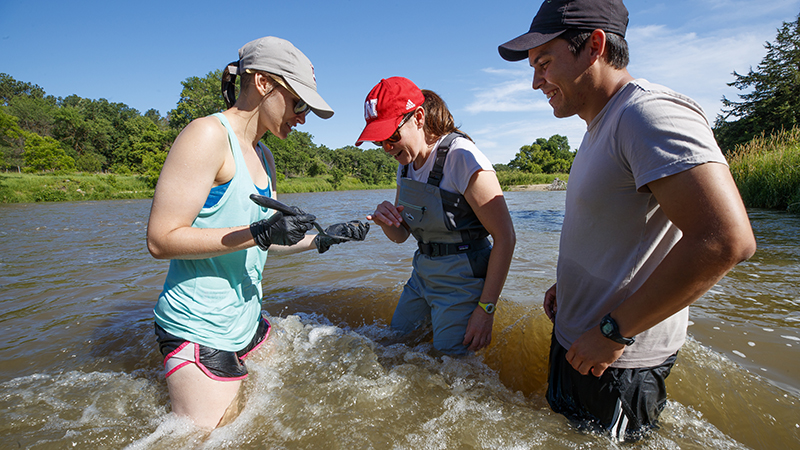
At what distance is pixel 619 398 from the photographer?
1.57m

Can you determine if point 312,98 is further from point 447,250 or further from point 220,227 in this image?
point 447,250

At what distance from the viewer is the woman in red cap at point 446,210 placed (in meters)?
2.31

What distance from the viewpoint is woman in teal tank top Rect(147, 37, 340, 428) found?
1758 mm

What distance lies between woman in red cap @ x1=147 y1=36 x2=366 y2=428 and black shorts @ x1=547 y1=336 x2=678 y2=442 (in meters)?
1.55

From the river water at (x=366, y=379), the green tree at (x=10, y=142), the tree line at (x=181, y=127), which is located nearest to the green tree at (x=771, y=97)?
the tree line at (x=181, y=127)

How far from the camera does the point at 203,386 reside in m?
1.90

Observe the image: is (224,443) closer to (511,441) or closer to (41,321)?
(511,441)

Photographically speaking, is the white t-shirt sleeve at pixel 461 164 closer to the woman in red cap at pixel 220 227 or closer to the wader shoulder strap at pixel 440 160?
the wader shoulder strap at pixel 440 160

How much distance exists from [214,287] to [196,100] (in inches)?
2396

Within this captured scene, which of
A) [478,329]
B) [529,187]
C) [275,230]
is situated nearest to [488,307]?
[478,329]

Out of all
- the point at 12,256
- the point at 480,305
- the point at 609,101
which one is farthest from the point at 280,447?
the point at 12,256

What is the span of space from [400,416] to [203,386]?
3.56 feet

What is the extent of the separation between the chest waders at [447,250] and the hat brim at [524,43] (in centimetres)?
79

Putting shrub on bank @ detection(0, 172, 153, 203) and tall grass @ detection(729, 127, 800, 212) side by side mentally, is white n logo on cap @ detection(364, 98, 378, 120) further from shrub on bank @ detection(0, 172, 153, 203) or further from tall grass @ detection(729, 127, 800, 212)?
shrub on bank @ detection(0, 172, 153, 203)
